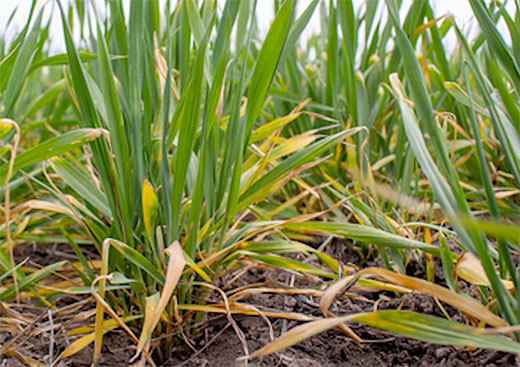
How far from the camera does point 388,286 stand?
0.64 metres

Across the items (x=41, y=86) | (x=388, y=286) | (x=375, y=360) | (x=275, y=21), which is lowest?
(x=375, y=360)

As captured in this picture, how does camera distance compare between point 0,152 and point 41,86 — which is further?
point 41,86

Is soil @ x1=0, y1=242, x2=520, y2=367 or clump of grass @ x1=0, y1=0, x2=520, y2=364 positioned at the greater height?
clump of grass @ x1=0, y1=0, x2=520, y2=364

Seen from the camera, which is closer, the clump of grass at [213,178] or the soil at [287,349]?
the clump of grass at [213,178]

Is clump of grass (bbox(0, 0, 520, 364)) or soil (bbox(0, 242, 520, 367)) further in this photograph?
soil (bbox(0, 242, 520, 367))

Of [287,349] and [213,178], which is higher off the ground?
[213,178]

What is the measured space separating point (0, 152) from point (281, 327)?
0.52 m

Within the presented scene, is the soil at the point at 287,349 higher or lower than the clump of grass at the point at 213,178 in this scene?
lower

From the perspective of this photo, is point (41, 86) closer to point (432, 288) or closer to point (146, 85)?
point (146, 85)

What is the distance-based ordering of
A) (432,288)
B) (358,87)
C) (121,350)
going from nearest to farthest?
(432,288), (121,350), (358,87)

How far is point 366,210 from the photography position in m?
0.76

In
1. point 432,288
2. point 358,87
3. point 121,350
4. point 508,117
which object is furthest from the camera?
point 358,87

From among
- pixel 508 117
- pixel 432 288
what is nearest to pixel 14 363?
pixel 432 288

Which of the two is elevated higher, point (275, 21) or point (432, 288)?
point (275, 21)
